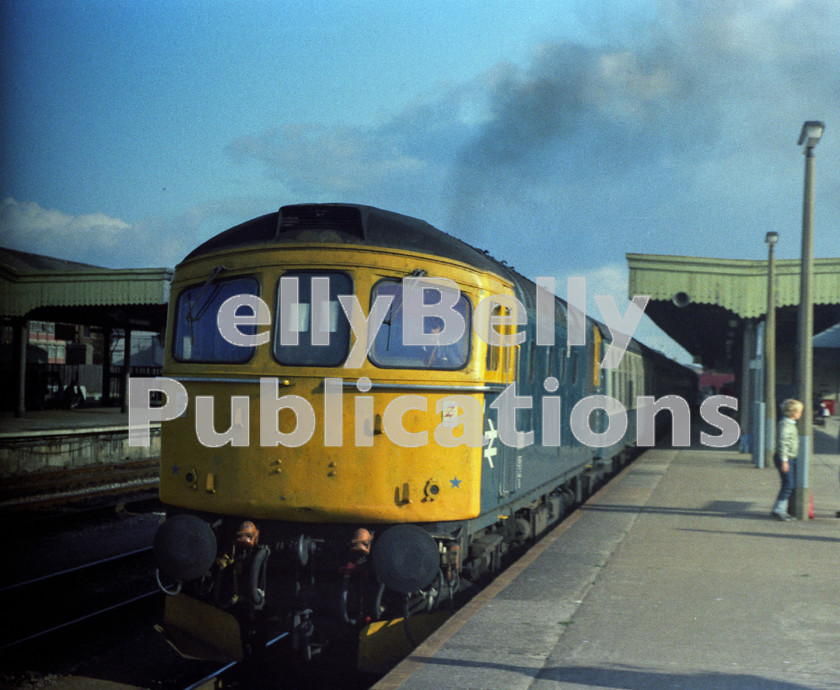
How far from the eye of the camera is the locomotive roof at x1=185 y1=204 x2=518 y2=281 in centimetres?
624

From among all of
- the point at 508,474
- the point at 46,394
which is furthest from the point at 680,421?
the point at 508,474

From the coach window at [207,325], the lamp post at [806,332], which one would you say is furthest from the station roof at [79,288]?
the coach window at [207,325]

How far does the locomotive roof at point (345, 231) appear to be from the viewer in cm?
624

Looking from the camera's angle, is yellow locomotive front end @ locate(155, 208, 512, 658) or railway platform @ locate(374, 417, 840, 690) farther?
yellow locomotive front end @ locate(155, 208, 512, 658)

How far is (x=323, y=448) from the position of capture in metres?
5.89

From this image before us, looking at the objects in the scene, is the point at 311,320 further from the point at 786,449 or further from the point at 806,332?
the point at 806,332

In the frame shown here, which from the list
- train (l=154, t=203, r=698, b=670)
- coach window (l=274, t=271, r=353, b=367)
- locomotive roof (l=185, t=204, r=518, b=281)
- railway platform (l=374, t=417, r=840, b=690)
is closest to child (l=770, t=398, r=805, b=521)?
railway platform (l=374, t=417, r=840, b=690)

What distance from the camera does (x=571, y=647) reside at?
546cm

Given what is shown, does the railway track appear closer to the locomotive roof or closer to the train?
the train

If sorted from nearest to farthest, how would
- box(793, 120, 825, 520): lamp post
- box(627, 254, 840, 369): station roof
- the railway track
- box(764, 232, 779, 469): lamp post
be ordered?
the railway track, box(793, 120, 825, 520): lamp post, box(764, 232, 779, 469): lamp post, box(627, 254, 840, 369): station roof

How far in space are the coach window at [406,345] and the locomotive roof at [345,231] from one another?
0.34 meters

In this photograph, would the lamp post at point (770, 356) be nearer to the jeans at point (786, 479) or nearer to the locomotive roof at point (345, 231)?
the jeans at point (786, 479)

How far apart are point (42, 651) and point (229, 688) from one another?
1.66 meters

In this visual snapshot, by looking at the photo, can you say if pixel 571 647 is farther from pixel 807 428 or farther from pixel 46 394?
pixel 46 394
